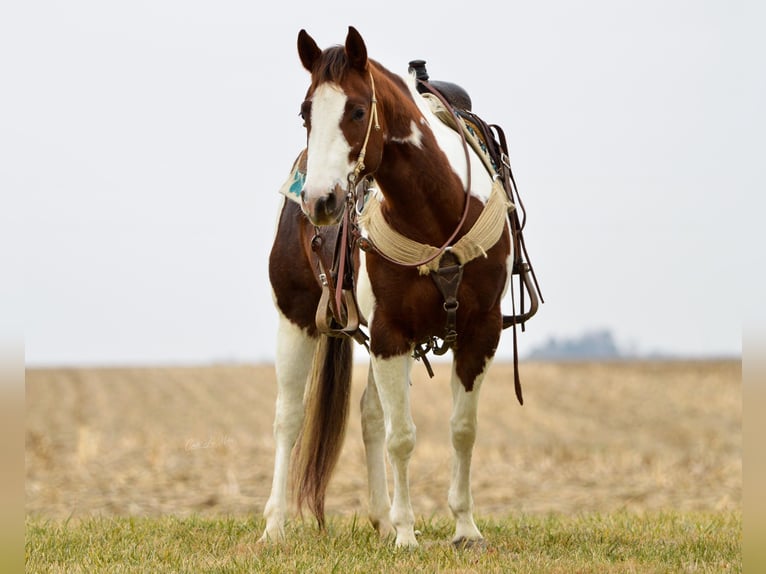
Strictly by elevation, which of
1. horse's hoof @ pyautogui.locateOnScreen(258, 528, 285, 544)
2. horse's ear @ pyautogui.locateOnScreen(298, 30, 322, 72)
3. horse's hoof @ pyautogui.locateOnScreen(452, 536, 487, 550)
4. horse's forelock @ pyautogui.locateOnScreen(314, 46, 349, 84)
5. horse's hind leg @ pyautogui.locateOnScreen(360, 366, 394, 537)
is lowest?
horse's hoof @ pyautogui.locateOnScreen(258, 528, 285, 544)

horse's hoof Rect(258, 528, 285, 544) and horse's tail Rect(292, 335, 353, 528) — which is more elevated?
horse's tail Rect(292, 335, 353, 528)

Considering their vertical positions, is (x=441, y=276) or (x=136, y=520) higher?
(x=441, y=276)

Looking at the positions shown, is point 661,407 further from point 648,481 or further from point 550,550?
point 550,550

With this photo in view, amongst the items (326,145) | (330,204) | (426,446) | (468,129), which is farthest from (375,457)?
(426,446)

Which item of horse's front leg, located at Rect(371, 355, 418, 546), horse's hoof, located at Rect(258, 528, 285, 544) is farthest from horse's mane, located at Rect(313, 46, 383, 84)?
horse's hoof, located at Rect(258, 528, 285, 544)

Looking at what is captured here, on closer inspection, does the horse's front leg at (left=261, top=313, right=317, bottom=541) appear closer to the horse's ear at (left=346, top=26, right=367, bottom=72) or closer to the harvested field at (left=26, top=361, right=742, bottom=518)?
the harvested field at (left=26, top=361, right=742, bottom=518)

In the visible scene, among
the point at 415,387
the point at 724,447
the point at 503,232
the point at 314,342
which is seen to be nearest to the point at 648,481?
the point at 724,447

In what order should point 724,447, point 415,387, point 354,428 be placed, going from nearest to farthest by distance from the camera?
1. point 724,447
2. point 354,428
3. point 415,387

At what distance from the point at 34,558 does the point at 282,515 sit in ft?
5.43

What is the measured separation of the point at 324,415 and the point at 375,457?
0.59 metres

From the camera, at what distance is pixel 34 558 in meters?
6.25

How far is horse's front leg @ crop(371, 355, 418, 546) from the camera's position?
19.3 feet

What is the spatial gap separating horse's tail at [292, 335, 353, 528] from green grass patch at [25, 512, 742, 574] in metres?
0.42
